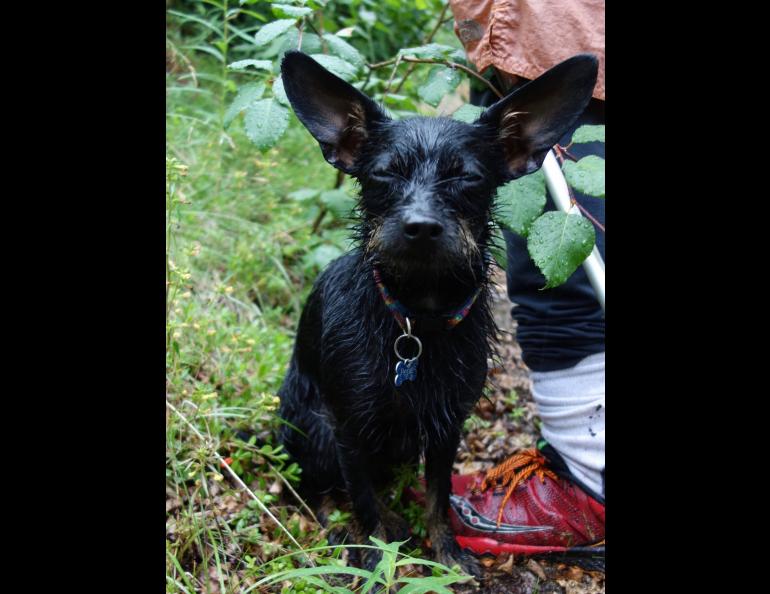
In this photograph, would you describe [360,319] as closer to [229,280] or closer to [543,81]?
[543,81]

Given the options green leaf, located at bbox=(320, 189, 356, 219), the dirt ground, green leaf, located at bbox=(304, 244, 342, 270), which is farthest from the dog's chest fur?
green leaf, located at bbox=(304, 244, 342, 270)

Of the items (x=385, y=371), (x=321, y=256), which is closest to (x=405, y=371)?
(x=385, y=371)

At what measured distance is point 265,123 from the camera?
2574mm

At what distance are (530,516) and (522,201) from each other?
1339mm

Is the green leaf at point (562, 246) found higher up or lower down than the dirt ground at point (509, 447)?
higher up

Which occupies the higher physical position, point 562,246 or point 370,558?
point 562,246

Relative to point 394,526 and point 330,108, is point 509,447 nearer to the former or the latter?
point 394,526

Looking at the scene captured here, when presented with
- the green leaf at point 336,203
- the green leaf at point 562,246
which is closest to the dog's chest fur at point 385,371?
the green leaf at point 562,246

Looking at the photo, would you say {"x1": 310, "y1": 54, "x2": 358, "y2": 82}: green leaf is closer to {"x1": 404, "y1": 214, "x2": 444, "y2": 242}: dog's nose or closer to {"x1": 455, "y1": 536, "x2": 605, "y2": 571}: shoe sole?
{"x1": 404, "y1": 214, "x2": 444, "y2": 242}: dog's nose

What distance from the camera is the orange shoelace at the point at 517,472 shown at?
2930mm

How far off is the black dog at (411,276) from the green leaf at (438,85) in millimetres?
499

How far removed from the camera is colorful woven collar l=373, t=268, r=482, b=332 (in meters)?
2.34

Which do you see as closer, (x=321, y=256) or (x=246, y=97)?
(x=246, y=97)

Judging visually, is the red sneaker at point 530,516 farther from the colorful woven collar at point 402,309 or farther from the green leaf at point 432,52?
the green leaf at point 432,52
